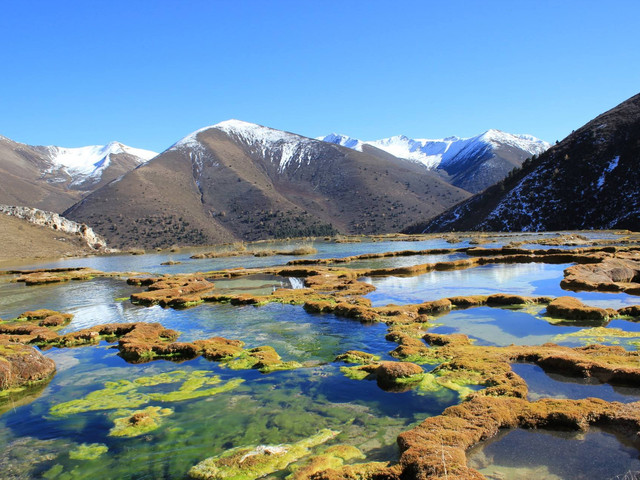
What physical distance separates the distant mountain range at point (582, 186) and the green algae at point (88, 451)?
81.1m

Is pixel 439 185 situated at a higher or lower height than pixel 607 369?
higher

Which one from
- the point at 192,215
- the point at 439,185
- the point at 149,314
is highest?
the point at 439,185

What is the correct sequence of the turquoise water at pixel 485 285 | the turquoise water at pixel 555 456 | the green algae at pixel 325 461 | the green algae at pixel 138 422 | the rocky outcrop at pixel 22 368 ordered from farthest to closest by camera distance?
the turquoise water at pixel 485 285
the rocky outcrop at pixel 22 368
the green algae at pixel 138 422
the green algae at pixel 325 461
the turquoise water at pixel 555 456

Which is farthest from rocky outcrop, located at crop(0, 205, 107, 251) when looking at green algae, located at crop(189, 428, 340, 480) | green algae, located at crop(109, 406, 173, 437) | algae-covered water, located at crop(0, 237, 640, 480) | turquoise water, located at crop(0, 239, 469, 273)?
green algae, located at crop(189, 428, 340, 480)

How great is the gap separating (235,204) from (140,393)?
156 metres

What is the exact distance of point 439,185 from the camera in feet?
654

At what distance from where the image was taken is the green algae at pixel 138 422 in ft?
26.7

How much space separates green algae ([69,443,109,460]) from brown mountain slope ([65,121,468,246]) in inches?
4767

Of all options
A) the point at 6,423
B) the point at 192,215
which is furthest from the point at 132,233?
the point at 6,423

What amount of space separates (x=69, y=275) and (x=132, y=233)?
9191cm

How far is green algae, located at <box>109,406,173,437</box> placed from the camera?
26.7ft

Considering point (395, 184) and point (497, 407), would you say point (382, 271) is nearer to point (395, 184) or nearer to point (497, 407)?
point (497, 407)

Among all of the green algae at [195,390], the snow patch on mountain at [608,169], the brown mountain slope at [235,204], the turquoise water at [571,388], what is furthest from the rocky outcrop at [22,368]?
the brown mountain slope at [235,204]

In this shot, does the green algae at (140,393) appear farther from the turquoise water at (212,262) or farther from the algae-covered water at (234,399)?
the turquoise water at (212,262)
